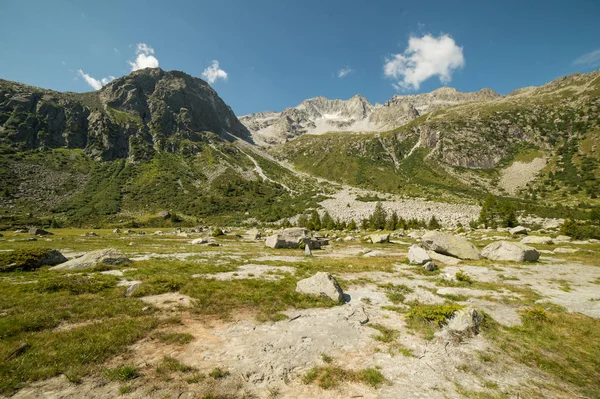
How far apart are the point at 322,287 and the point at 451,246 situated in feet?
80.9

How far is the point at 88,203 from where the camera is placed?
14450 cm

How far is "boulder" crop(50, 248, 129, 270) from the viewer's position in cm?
2050

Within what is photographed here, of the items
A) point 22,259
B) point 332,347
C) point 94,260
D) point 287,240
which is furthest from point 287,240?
point 332,347

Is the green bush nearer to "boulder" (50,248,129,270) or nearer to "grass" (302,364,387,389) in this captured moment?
"boulder" (50,248,129,270)

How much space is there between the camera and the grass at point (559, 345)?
9.06 metres

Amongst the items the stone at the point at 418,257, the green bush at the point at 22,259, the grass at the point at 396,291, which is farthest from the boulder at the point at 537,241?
the green bush at the point at 22,259

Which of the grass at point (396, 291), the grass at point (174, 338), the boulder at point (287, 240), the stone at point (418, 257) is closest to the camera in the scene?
the grass at point (174, 338)

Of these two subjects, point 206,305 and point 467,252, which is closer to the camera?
point 206,305

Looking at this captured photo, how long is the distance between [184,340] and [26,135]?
269m

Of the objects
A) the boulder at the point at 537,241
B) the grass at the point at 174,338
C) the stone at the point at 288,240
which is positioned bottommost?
the stone at the point at 288,240

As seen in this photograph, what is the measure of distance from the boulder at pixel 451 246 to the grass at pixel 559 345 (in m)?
18.5

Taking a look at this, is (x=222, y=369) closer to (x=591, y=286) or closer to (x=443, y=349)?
(x=443, y=349)

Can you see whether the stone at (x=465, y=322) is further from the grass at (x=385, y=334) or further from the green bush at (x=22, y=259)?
the green bush at (x=22, y=259)

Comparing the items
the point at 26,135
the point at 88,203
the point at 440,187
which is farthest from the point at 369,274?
the point at 26,135
